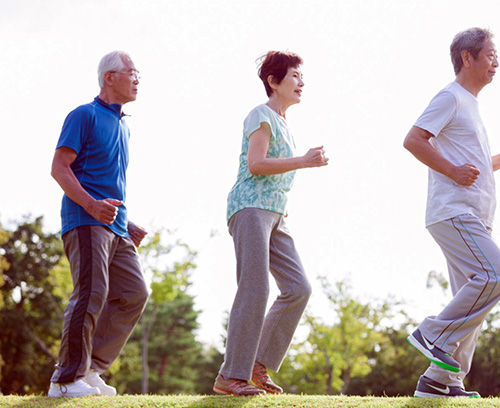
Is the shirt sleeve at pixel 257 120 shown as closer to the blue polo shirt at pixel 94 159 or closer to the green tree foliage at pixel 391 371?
the blue polo shirt at pixel 94 159

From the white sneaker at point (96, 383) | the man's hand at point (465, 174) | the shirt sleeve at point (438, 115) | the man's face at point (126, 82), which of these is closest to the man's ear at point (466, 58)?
the shirt sleeve at point (438, 115)

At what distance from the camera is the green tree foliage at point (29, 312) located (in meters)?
36.0

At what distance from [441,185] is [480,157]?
1.33 feet

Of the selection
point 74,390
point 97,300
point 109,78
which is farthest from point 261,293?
point 109,78

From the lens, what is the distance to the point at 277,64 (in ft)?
16.6

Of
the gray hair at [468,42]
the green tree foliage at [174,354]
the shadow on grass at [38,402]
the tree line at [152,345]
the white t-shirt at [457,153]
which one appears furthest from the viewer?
the green tree foliage at [174,354]

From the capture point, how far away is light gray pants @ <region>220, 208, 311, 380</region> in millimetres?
4488

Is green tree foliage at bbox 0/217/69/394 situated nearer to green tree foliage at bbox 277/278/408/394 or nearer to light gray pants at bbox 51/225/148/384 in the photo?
green tree foliage at bbox 277/278/408/394

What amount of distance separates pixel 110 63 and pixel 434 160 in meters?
2.89

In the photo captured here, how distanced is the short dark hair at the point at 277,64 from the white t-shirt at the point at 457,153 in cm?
118

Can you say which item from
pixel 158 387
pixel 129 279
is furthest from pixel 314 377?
pixel 129 279

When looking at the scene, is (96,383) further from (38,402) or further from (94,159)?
(94,159)

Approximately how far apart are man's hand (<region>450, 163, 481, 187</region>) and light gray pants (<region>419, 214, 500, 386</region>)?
0.27 meters

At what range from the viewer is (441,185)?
15.6 ft
